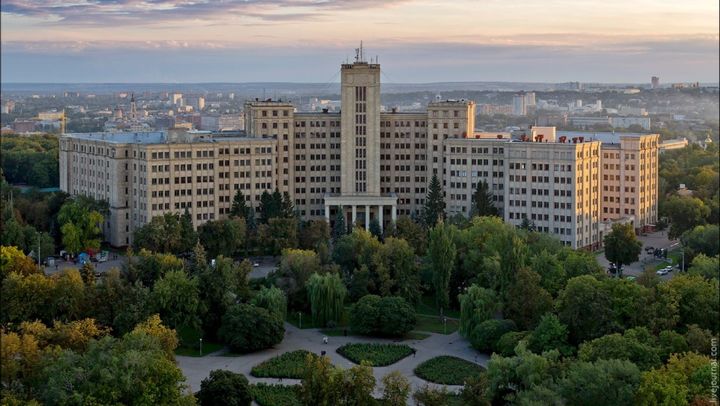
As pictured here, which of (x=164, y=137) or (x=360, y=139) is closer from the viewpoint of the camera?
(x=164, y=137)

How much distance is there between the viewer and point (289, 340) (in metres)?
55.7

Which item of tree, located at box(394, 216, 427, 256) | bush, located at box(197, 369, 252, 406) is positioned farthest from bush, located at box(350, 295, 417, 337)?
tree, located at box(394, 216, 427, 256)

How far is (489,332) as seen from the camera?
173ft

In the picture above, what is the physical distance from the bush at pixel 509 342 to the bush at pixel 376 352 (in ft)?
15.6

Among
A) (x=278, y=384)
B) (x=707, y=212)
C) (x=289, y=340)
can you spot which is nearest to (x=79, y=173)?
(x=289, y=340)

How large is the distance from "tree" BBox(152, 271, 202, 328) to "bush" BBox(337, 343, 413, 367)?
7123 millimetres

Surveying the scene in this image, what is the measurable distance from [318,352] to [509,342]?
29.8ft

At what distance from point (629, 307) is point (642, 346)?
559 centimetres

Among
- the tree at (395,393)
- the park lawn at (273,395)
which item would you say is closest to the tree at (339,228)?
the park lawn at (273,395)

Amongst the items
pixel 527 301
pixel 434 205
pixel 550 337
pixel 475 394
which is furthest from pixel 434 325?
pixel 434 205

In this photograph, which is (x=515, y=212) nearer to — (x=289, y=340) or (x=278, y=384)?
(x=289, y=340)

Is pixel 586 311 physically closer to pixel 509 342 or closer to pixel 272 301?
pixel 509 342

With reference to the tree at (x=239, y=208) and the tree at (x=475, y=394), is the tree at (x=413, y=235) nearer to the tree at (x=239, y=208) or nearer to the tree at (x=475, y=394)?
the tree at (x=239, y=208)

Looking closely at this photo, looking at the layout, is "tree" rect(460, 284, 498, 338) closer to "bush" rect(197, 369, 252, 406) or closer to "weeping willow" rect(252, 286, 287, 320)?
"weeping willow" rect(252, 286, 287, 320)
